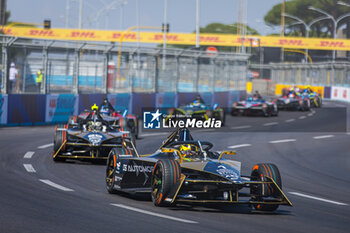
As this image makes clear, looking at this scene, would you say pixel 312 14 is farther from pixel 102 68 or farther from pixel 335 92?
pixel 102 68

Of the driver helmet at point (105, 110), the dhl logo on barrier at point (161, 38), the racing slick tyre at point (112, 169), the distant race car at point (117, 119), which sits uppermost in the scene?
the dhl logo on barrier at point (161, 38)

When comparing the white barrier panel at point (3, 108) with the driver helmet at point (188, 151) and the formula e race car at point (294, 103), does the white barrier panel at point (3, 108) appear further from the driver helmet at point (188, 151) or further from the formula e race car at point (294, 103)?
the formula e race car at point (294, 103)

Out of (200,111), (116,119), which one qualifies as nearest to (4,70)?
(116,119)

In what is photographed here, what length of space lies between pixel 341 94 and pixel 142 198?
2040 inches

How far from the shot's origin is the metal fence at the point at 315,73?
57.6 meters

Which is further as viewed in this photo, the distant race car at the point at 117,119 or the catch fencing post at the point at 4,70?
the catch fencing post at the point at 4,70

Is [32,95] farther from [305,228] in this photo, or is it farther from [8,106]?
[305,228]

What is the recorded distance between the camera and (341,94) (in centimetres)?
5969

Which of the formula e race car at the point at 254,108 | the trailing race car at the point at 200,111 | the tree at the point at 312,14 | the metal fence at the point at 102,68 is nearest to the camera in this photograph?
the metal fence at the point at 102,68

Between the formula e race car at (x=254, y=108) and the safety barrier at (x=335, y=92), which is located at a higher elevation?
the safety barrier at (x=335, y=92)

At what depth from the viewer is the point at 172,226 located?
756 cm

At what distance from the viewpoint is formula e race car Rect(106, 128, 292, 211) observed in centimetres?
871

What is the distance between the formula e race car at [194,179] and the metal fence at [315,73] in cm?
4787

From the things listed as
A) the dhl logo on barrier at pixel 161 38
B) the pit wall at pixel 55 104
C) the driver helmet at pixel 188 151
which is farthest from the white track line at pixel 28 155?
the dhl logo on barrier at pixel 161 38
